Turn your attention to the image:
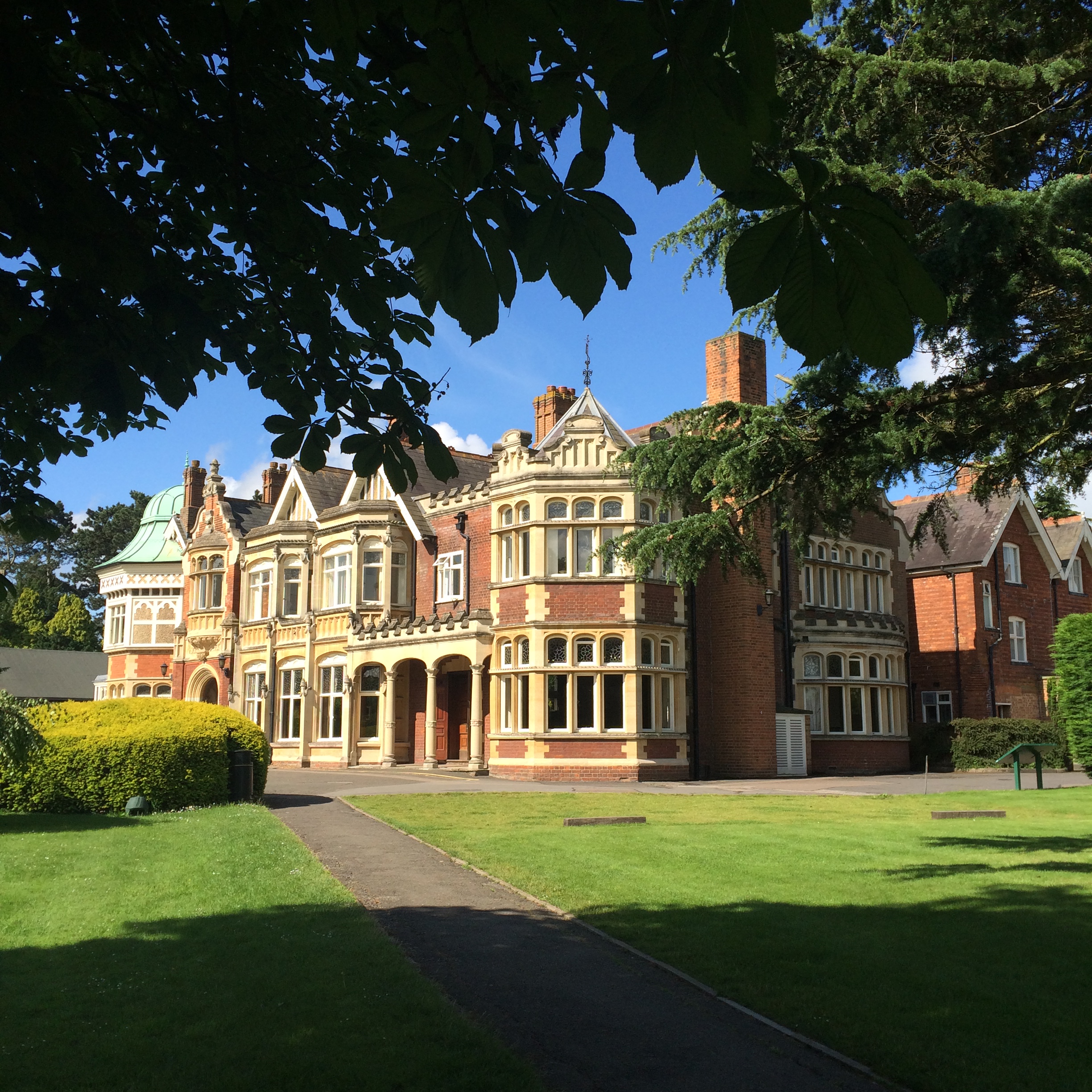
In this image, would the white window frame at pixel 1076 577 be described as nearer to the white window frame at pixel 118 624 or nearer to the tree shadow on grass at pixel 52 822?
the tree shadow on grass at pixel 52 822

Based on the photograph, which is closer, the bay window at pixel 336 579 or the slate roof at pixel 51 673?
the bay window at pixel 336 579

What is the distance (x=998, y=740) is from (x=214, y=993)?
105 ft

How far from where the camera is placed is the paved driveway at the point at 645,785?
2300cm

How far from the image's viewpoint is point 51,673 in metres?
64.5

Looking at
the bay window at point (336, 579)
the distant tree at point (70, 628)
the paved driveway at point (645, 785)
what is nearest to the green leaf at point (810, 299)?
the paved driveway at point (645, 785)

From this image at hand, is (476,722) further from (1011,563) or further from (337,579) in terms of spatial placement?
(1011,563)

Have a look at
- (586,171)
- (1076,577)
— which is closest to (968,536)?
(1076,577)

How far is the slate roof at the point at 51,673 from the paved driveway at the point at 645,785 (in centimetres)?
3798

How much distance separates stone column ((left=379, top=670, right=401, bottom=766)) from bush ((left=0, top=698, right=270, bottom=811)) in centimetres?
1432

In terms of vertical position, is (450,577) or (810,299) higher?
(450,577)

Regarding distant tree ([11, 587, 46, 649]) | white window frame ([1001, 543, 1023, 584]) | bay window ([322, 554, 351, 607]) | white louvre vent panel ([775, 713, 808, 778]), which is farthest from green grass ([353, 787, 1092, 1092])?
distant tree ([11, 587, 46, 649])

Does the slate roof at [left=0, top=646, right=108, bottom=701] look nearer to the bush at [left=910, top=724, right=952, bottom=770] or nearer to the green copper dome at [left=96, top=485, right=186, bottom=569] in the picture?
the green copper dome at [left=96, top=485, right=186, bottom=569]

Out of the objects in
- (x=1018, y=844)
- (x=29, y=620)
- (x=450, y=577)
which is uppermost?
(x=29, y=620)

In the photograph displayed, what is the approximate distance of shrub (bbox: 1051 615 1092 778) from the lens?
2489 cm
